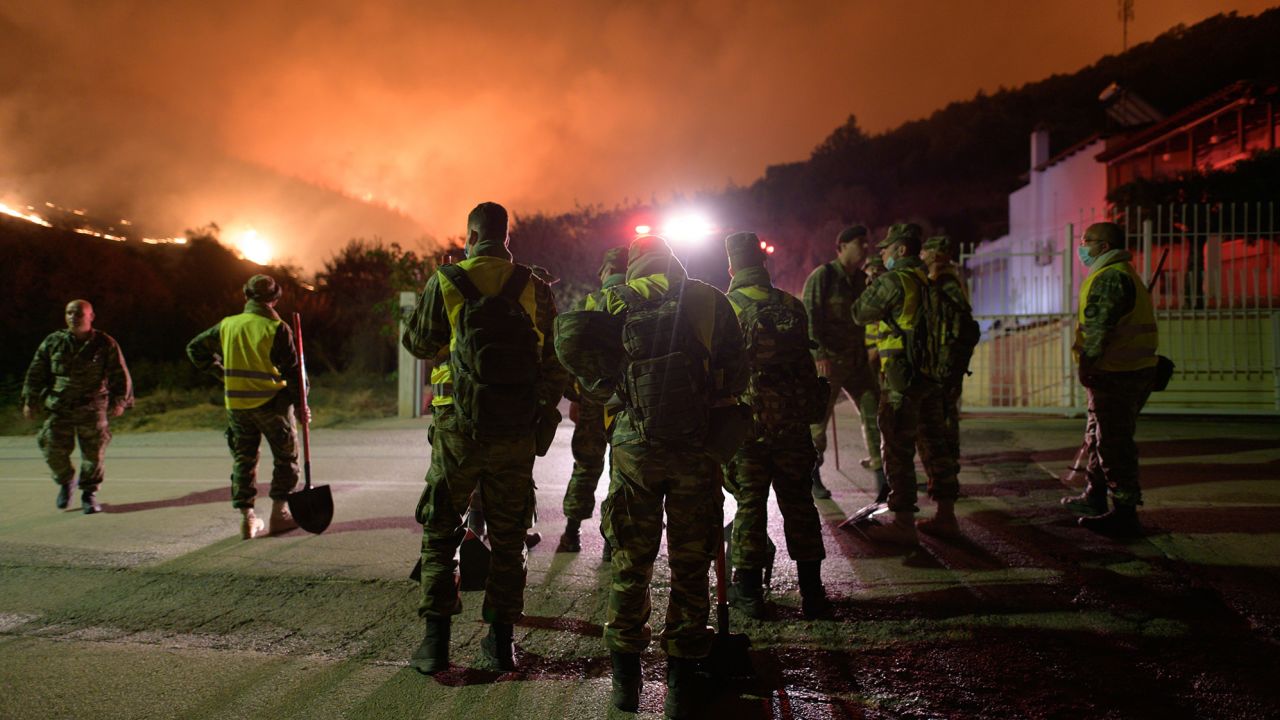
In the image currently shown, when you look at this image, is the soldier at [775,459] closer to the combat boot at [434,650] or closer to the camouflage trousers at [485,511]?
the camouflage trousers at [485,511]

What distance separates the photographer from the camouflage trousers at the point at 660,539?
3.04 metres

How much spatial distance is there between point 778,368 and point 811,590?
1150 millimetres

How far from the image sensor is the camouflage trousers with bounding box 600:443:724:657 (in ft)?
9.96

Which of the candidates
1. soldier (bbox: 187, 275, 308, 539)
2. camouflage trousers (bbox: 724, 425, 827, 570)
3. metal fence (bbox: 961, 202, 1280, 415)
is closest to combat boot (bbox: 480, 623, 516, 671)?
camouflage trousers (bbox: 724, 425, 827, 570)

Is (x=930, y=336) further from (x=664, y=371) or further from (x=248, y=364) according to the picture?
(x=248, y=364)

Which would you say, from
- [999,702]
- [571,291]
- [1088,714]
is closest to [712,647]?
[999,702]

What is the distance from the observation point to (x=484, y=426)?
11.1ft

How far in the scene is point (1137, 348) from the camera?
518 cm

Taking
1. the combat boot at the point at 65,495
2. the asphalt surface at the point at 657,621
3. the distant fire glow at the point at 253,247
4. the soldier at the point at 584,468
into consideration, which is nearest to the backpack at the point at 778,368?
the asphalt surface at the point at 657,621

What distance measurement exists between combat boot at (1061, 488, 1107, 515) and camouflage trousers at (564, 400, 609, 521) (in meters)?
3.55

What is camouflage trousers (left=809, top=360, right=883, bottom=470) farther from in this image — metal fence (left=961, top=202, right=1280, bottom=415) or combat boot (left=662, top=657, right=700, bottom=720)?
metal fence (left=961, top=202, right=1280, bottom=415)

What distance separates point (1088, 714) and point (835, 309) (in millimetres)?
3899

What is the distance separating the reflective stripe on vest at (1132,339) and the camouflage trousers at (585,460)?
11.2 feet

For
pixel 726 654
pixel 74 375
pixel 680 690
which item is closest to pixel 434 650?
pixel 680 690
